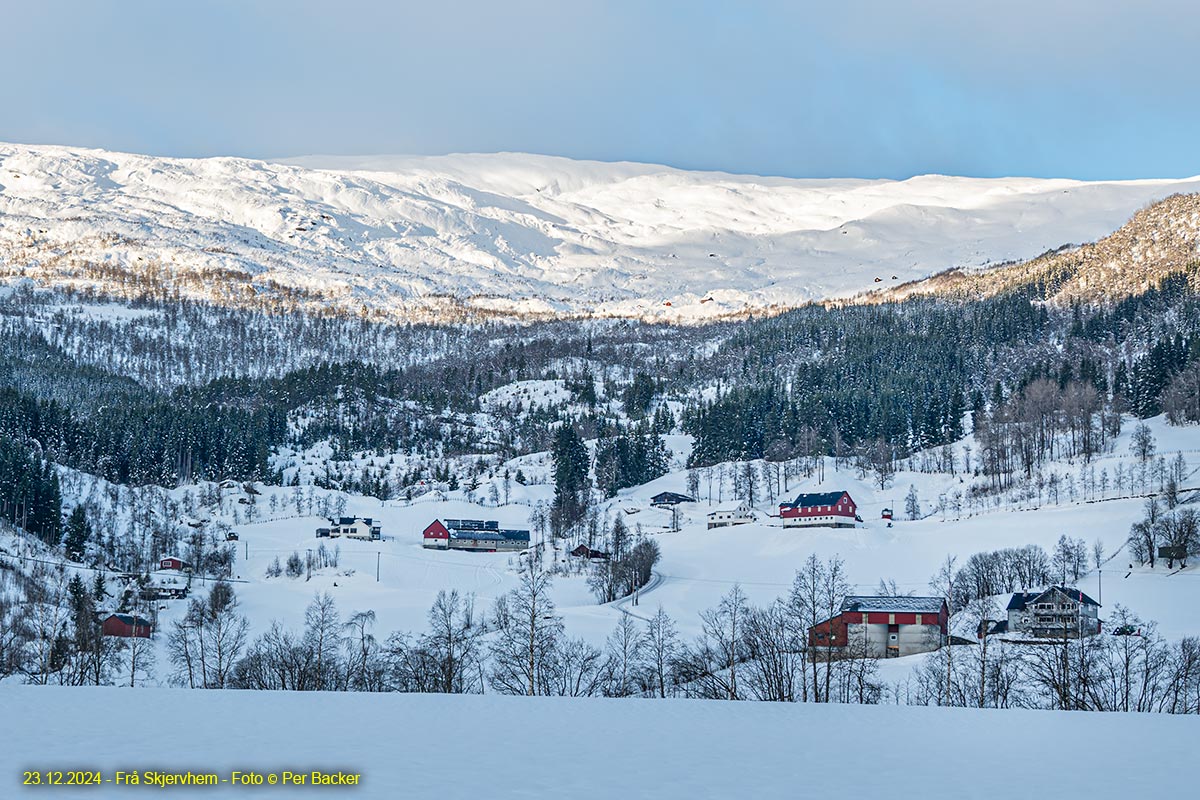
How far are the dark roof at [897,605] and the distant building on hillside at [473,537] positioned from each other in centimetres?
6369

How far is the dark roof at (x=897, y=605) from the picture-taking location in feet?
224

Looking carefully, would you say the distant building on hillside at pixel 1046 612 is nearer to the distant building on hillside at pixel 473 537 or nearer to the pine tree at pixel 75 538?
the distant building on hillside at pixel 473 537

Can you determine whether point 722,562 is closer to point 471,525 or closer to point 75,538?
point 471,525

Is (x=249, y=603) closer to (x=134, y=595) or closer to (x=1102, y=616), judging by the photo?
(x=134, y=595)

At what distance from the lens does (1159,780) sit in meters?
19.9

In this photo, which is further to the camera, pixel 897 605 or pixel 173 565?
pixel 173 565

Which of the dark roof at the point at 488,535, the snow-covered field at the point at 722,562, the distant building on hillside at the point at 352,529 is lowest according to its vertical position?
the snow-covered field at the point at 722,562

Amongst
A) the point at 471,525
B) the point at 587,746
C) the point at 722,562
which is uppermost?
the point at 471,525

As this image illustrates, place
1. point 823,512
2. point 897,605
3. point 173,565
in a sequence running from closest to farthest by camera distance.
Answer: point 897,605 → point 173,565 → point 823,512

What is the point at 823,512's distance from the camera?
411ft

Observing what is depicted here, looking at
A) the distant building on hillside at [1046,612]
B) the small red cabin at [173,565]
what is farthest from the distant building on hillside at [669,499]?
the distant building on hillside at [1046,612]

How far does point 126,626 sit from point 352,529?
6220cm

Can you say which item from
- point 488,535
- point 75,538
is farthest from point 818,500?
point 75,538

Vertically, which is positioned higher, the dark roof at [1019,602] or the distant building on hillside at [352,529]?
the distant building on hillside at [352,529]
